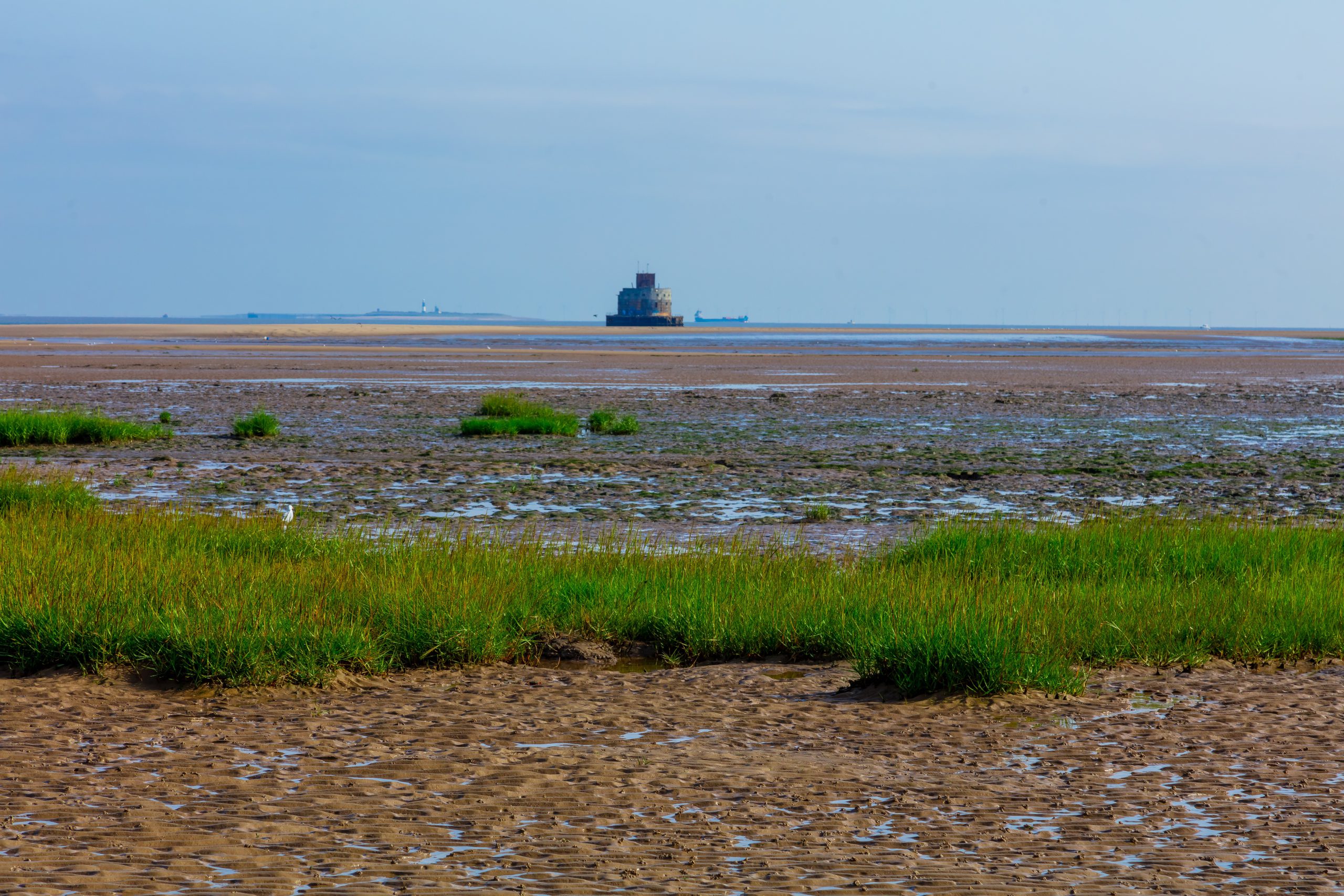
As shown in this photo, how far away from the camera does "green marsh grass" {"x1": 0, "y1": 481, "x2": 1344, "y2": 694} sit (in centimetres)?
805

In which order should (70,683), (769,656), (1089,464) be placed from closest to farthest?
(70,683), (769,656), (1089,464)

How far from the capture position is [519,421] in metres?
25.6

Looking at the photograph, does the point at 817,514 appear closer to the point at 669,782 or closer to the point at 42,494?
the point at 42,494

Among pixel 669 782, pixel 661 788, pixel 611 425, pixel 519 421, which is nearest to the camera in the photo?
pixel 661 788

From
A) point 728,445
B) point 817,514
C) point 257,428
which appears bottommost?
Answer: point 817,514

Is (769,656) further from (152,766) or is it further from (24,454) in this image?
(24,454)

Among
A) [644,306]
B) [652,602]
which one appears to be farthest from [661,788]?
[644,306]

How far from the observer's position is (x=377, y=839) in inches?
208

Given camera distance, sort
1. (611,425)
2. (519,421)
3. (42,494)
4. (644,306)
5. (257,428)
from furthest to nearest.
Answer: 1. (644,306)
2. (611,425)
3. (519,421)
4. (257,428)
5. (42,494)

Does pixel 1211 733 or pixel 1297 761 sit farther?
pixel 1211 733

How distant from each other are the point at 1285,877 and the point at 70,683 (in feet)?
20.9

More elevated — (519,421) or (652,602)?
(519,421)

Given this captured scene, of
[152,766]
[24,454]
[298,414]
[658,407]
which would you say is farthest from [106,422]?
[152,766]

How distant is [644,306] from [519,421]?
481ft
